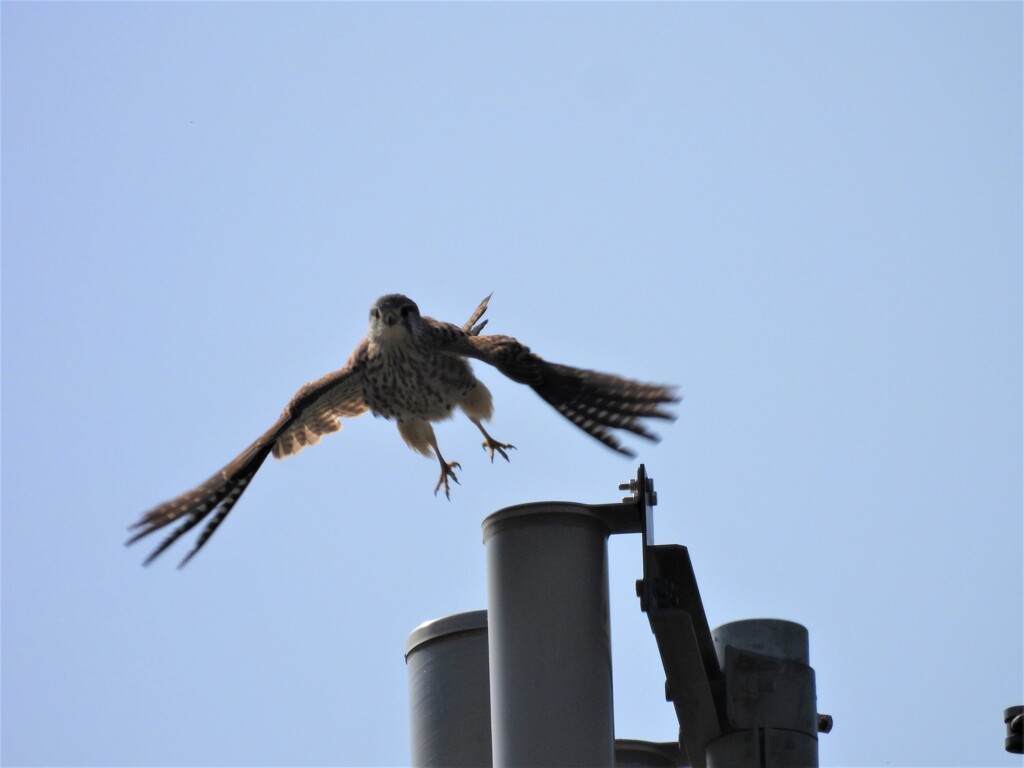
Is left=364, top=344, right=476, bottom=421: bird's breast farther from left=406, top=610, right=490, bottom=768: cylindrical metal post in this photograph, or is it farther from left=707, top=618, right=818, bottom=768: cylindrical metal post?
left=707, top=618, right=818, bottom=768: cylindrical metal post

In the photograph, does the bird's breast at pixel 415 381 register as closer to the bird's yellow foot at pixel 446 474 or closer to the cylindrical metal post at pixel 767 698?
the bird's yellow foot at pixel 446 474

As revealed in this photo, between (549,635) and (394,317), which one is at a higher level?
(394,317)

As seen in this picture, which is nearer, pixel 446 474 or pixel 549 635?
pixel 549 635

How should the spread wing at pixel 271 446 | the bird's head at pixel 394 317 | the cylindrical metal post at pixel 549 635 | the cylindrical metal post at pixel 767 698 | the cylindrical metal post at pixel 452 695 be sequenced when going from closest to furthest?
1. the cylindrical metal post at pixel 549 635
2. the cylindrical metal post at pixel 767 698
3. the cylindrical metal post at pixel 452 695
4. the spread wing at pixel 271 446
5. the bird's head at pixel 394 317

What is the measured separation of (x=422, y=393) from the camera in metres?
8.79

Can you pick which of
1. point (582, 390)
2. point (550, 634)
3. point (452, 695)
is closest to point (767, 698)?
point (550, 634)

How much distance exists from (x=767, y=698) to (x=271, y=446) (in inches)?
158

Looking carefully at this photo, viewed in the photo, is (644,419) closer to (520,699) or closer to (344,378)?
(344,378)

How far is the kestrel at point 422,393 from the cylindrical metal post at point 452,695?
6.55 feet

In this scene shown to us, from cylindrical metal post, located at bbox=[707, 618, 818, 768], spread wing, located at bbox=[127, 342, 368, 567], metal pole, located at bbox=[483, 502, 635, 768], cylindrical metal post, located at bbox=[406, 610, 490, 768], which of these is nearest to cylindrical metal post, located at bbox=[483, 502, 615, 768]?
metal pole, located at bbox=[483, 502, 635, 768]

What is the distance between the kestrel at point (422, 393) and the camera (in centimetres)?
789

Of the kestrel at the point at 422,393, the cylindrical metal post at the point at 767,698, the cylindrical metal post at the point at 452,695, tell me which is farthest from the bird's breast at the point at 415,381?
the cylindrical metal post at the point at 767,698

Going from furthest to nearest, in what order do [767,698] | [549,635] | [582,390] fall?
[582,390], [767,698], [549,635]

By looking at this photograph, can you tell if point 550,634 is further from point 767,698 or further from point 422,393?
point 422,393
